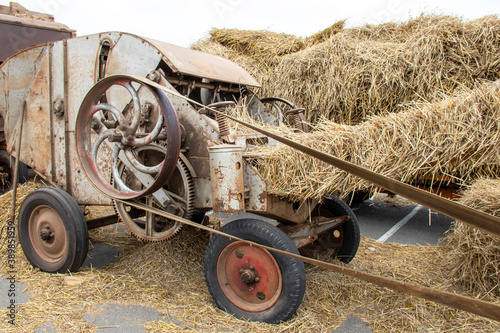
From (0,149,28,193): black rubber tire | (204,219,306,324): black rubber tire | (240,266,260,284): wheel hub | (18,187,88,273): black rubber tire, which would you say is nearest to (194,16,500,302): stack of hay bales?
(204,219,306,324): black rubber tire

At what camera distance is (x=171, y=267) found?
3693mm

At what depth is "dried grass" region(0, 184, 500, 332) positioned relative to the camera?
272cm

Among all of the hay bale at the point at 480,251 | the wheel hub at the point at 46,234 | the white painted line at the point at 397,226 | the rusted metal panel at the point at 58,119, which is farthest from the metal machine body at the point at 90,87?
the white painted line at the point at 397,226

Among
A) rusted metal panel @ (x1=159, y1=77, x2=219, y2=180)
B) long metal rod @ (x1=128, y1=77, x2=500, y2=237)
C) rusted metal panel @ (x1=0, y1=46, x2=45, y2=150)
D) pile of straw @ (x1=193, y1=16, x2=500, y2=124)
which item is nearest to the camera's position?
long metal rod @ (x1=128, y1=77, x2=500, y2=237)

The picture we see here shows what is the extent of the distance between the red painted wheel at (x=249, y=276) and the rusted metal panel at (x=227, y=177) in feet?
1.00

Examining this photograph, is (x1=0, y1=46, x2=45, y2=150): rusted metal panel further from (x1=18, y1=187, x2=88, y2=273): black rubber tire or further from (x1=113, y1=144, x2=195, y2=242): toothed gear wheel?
(x1=113, y1=144, x2=195, y2=242): toothed gear wheel

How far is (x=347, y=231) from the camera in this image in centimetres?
386

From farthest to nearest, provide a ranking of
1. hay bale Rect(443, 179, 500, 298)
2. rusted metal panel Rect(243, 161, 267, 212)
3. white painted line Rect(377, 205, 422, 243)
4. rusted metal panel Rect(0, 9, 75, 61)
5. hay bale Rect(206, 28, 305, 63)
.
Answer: rusted metal panel Rect(0, 9, 75, 61) < hay bale Rect(206, 28, 305, 63) < white painted line Rect(377, 205, 422, 243) < hay bale Rect(443, 179, 500, 298) < rusted metal panel Rect(243, 161, 267, 212)

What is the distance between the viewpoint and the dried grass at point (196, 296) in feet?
8.93

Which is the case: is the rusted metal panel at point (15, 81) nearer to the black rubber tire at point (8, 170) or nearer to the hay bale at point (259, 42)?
the black rubber tire at point (8, 170)

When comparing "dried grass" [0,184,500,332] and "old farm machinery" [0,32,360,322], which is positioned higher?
"old farm machinery" [0,32,360,322]

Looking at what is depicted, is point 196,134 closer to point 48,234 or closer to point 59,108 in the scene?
point 59,108

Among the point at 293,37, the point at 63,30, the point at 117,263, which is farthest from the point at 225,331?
the point at 63,30

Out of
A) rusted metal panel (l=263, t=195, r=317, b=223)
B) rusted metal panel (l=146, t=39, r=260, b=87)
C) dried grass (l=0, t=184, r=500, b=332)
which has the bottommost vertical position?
dried grass (l=0, t=184, r=500, b=332)
